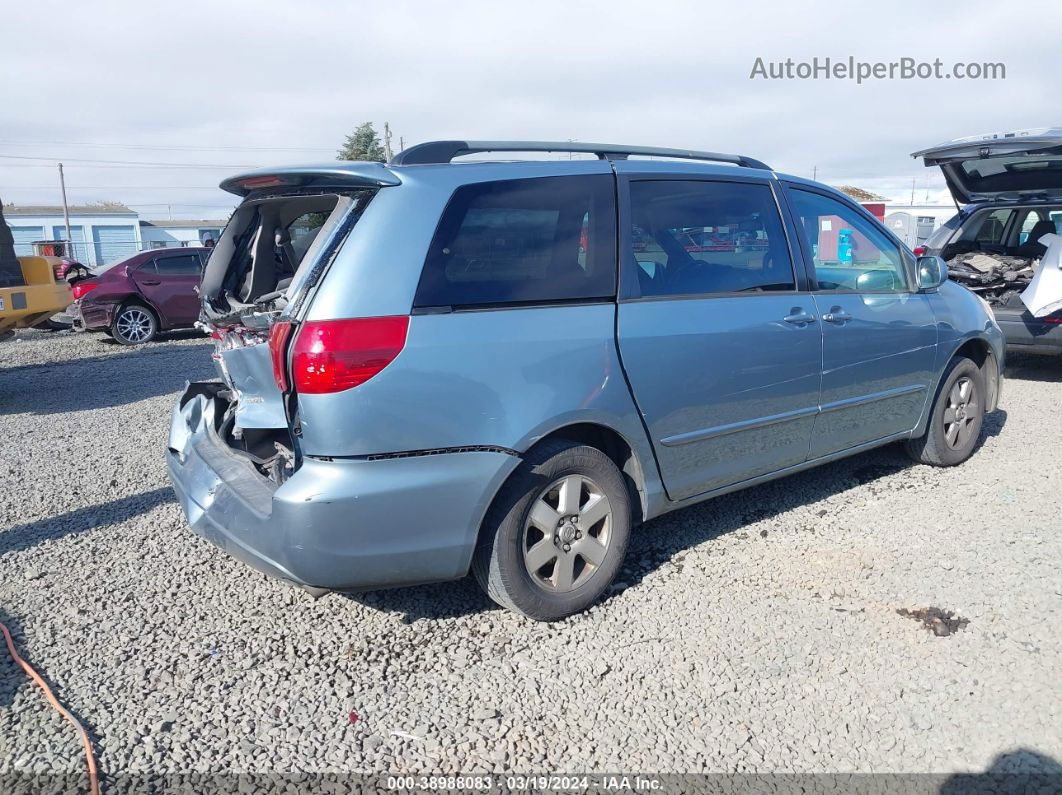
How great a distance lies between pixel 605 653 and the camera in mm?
3084

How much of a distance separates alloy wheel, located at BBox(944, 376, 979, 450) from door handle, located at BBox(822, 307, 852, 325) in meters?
1.35

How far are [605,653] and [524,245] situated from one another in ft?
5.21

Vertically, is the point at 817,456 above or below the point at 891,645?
above

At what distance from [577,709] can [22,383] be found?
8.85 meters

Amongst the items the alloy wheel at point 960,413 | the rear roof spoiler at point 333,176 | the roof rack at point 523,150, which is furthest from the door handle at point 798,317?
the rear roof spoiler at point 333,176

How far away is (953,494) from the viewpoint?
4.66 metres

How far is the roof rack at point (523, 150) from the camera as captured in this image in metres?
3.15

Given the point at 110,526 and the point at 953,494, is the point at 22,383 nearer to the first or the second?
the point at 110,526

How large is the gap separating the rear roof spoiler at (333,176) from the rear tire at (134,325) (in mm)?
10708

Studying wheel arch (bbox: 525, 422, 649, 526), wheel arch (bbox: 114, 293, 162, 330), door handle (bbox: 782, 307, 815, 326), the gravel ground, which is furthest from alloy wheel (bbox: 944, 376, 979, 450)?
wheel arch (bbox: 114, 293, 162, 330)

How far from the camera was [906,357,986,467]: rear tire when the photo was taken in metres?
5.00

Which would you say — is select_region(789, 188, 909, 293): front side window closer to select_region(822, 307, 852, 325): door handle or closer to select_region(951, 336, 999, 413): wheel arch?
select_region(822, 307, 852, 325): door handle

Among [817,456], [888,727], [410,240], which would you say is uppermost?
[410,240]

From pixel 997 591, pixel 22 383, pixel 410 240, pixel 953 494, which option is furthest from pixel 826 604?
pixel 22 383
